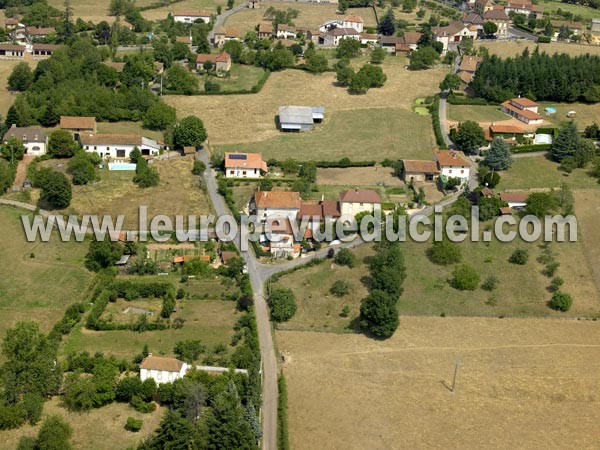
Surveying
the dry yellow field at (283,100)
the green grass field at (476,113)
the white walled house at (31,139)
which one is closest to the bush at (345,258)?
the dry yellow field at (283,100)

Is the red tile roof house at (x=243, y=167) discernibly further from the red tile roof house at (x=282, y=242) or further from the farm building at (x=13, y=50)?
the farm building at (x=13, y=50)

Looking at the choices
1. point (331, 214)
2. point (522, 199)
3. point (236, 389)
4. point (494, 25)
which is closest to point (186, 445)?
point (236, 389)

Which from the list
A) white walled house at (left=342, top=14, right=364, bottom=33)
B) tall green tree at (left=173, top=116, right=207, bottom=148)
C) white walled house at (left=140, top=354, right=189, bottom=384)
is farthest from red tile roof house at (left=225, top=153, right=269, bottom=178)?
white walled house at (left=342, top=14, right=364, bottom=33)

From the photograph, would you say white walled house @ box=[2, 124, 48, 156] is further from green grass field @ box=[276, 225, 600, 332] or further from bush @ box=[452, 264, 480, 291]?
bush @ box=[452, 264, 480, 291]

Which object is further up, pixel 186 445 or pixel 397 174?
pixel 186 445

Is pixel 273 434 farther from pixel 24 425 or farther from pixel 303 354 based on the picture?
pixel 24 425

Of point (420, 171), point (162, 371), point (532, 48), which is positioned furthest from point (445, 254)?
point (532, 48)

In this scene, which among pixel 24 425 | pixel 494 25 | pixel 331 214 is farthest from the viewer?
pixel 494 25

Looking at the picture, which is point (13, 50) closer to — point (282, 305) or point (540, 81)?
point (540, 81)
